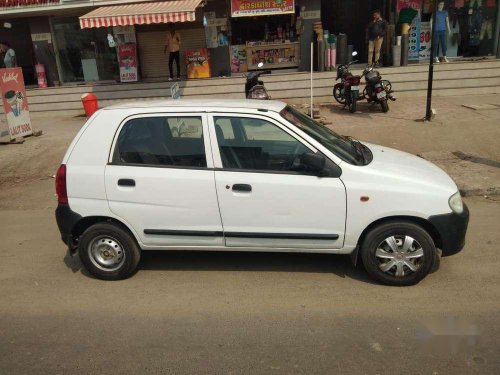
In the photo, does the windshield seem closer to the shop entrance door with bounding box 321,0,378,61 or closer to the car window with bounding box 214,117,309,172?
the car window with bounding box 214,117,309,172

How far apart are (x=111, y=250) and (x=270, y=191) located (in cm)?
165

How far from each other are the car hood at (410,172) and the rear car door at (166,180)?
58.8 inches

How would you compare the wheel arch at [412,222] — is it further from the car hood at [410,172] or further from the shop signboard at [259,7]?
the shop signboard at [259,7]

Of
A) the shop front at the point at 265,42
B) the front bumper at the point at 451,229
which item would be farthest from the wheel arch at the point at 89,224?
the shop front at the point at 265,42

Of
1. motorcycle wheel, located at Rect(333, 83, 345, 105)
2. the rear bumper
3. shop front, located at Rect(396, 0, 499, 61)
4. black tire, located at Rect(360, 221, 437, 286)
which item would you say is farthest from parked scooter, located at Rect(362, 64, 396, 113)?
the rear bumper

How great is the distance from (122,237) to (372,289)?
7.61ft

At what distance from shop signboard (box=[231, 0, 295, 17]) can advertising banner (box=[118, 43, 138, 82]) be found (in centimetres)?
364

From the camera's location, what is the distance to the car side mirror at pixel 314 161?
3.78 m

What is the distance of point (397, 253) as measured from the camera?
12.7 feet

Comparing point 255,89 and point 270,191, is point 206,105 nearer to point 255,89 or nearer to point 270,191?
point 270,191

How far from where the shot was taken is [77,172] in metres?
4.14

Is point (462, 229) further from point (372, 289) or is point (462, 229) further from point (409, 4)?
point (409, 4)

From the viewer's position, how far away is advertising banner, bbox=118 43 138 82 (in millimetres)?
15070

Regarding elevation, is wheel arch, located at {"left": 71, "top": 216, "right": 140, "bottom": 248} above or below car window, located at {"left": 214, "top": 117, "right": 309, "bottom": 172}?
below
